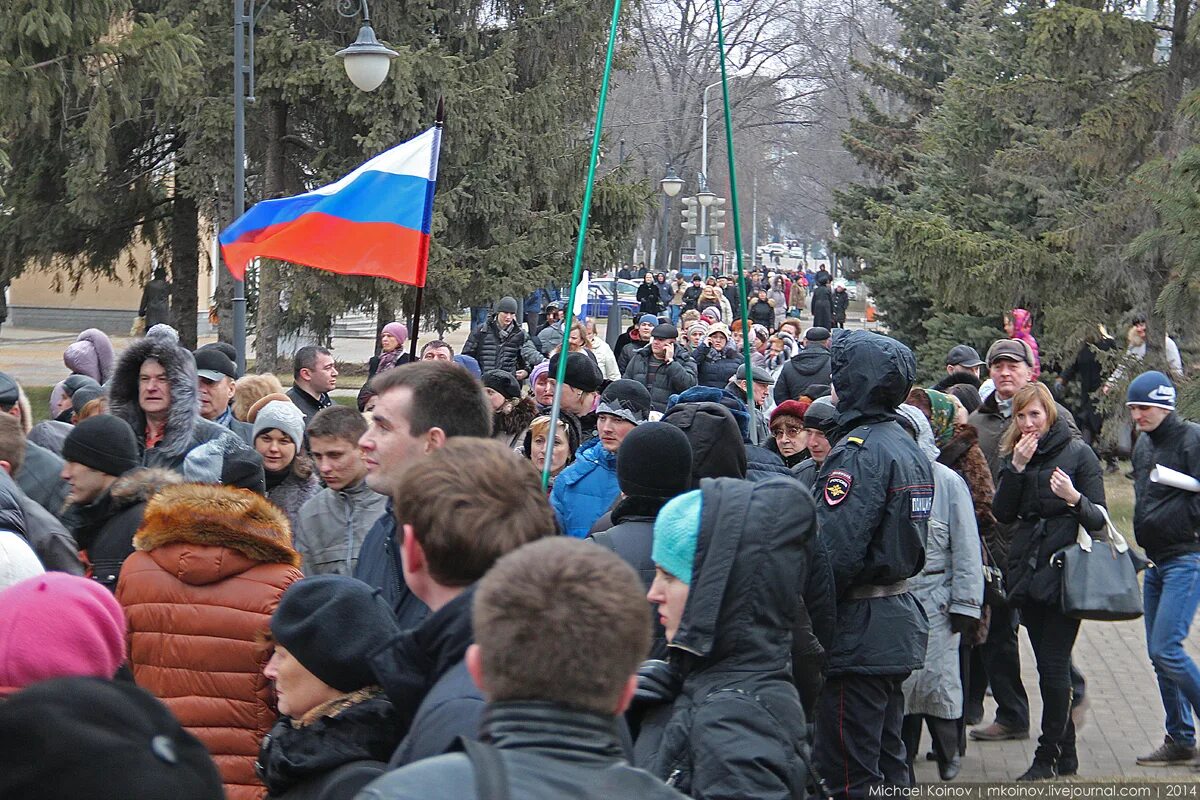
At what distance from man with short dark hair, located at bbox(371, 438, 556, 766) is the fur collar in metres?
1.17

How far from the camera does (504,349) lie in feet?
56.2

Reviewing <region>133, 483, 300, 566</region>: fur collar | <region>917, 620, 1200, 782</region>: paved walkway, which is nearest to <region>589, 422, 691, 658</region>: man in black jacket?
<region>133, 483, 300, 566</region>: fur collar

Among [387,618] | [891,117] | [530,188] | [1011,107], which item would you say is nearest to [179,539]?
[387,618]

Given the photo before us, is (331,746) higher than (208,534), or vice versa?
(208,534)

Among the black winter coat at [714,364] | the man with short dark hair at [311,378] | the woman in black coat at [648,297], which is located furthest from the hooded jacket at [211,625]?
the woman in black coat at [648,297]

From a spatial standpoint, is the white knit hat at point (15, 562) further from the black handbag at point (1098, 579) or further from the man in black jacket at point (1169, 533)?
the man in black jacket at point (1169, 533)

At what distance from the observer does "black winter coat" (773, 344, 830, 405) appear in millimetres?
12875

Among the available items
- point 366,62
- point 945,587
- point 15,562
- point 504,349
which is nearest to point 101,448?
point 15,562

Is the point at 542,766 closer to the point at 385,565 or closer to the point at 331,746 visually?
the point at 331,746

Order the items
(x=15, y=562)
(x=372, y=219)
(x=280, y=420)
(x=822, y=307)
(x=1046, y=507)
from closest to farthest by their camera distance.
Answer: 1. (x=15, y=562)
2. (x=280, y=420)
3. (x=1046, y=507)
4. (x=372, y=219)
5. (x=822, y=307)

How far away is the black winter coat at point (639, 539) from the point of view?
410cm

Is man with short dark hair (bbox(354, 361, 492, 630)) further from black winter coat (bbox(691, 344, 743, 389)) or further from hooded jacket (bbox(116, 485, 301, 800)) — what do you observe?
black winter coat (bbox(691, 344, 743, 389))

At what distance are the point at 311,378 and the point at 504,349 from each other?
26.8ft

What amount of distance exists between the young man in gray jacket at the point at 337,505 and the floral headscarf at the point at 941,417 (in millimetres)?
3068
